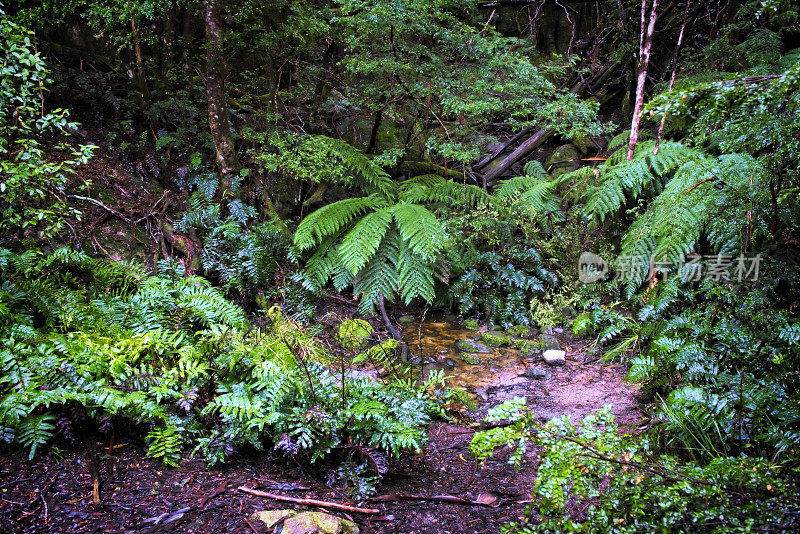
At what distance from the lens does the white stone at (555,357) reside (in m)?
3.97

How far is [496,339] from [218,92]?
378 cm

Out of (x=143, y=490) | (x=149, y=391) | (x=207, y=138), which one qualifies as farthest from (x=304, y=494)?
(x=207, y=138)

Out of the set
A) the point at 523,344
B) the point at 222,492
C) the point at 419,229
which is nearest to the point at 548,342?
the point at 523,344

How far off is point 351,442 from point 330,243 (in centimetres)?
287

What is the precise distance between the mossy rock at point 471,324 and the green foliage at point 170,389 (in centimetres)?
205

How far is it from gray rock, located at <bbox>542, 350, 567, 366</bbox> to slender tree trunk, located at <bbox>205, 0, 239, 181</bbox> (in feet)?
12.4

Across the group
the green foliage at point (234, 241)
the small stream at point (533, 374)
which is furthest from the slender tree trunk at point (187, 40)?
the small stream at point (533, 374)

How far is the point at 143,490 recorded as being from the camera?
184 cm

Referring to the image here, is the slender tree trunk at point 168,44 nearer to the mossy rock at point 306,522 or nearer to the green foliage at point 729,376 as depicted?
the mossy rock at point 306,522

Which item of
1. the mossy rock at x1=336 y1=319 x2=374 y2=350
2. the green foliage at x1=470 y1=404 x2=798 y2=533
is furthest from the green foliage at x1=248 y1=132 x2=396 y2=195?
the green foliage at x1=470 y1=404 x2=798 y2=533

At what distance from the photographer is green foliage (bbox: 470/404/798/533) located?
4.46 ft

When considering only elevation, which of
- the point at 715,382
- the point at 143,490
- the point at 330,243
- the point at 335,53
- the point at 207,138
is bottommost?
the point at 143,490

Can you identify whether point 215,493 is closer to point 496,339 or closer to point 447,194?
point 496,339

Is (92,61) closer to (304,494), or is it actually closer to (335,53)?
(335,53)
